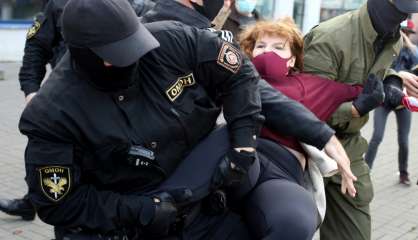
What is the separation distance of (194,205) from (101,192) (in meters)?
0.34

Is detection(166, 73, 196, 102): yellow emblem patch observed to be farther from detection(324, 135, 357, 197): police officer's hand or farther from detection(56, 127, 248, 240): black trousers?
detection(324, 135, 357, 197): police officer's hand

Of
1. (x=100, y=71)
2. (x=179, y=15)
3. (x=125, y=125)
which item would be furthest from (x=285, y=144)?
(x=100, y=71)

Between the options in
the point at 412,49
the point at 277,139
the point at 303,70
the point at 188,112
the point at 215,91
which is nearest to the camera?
the point at 188,112

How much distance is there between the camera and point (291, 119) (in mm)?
2324

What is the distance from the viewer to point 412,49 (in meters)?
6.04

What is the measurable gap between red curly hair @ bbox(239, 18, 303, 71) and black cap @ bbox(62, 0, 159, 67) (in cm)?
99

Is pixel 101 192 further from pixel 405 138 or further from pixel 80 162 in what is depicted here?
pixel 405 138

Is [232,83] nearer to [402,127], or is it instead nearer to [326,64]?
[326,64]

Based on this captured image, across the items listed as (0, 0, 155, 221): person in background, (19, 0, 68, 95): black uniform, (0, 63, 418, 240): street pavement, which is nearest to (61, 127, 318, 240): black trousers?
(0, 0, 155, 221): person in background

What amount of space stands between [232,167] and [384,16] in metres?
1.24

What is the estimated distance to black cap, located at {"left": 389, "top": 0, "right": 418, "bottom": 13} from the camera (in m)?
2.69

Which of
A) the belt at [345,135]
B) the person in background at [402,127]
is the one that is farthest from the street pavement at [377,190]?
the belt at [345,135]

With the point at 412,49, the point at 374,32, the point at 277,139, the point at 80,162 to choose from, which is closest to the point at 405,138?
the point at 412,49

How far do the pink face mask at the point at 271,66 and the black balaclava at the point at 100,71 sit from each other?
2.78ft
